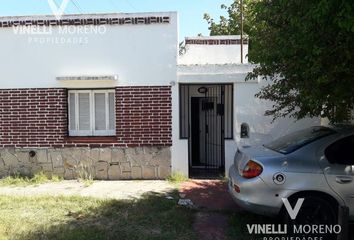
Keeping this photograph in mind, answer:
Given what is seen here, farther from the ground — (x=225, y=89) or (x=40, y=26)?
(x=40, y=26)

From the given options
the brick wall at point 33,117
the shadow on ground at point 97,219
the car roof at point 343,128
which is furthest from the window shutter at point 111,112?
the car roof at point 343,128

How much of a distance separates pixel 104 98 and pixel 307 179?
612 centimetres

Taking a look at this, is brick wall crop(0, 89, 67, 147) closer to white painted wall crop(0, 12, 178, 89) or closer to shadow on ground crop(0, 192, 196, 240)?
white painted wall crop(0, 12, 178, 89)

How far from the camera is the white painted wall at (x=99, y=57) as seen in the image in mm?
10188

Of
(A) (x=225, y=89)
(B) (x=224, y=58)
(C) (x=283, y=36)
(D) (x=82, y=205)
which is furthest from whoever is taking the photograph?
(B) (x=224, y=58)

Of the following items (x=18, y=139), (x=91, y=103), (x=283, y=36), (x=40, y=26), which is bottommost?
(x=18, y=139)

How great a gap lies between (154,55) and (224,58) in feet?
16.2

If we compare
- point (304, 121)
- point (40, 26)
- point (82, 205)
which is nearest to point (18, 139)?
point (40, 26)

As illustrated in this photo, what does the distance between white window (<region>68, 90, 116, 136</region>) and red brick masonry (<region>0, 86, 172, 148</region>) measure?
210mm

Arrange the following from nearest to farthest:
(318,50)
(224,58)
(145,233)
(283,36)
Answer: (318,50), (283,36), (145,233), (224,58)

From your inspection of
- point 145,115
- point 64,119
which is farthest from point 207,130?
point 64,119

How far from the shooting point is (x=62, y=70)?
10.4m

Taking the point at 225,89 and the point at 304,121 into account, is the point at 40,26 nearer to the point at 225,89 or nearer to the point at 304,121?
the point at 225,89
